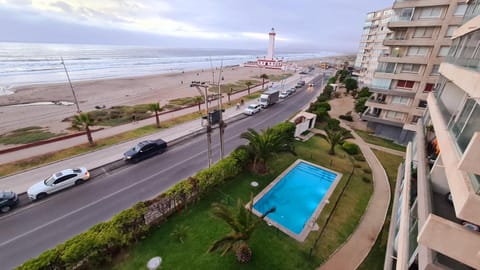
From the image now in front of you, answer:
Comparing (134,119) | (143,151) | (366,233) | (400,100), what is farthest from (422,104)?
(134,119)

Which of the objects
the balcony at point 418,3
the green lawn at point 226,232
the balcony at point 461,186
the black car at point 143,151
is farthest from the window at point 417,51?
the black car at point 143,151

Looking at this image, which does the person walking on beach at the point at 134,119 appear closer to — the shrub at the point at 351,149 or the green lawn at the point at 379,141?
the shrub at the point at 351,149

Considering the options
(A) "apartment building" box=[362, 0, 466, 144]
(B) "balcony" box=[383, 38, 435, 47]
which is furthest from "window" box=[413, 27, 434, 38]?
(B) "balcony" box=[383, 38, 435, 47]

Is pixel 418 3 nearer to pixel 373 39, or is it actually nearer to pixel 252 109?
pixel 252 109

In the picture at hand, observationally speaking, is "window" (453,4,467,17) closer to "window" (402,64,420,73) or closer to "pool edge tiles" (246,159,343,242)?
"window" (402,64,420,73)

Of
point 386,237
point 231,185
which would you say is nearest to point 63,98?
point 231,185
